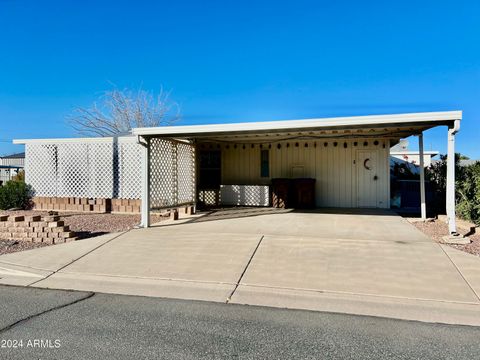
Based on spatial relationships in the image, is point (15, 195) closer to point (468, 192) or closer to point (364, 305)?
point (364, 305)

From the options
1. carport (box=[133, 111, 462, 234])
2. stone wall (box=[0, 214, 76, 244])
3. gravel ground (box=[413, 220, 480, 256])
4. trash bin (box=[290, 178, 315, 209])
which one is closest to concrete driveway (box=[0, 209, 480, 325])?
gravel ground (box=[413, 220, 480, 256])

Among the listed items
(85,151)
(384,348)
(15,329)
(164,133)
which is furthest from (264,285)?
(85,151)

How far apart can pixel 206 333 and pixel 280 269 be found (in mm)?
2074

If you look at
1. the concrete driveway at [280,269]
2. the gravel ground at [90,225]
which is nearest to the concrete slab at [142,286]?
the concrete driveway at [280,269]

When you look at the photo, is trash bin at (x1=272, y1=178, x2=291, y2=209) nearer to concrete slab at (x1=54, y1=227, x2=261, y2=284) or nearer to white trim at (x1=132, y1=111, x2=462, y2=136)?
white trim at (x1=132, y1=111, x2=462, y2=136)

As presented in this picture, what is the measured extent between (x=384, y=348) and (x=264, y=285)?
1810mm

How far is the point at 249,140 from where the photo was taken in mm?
12562

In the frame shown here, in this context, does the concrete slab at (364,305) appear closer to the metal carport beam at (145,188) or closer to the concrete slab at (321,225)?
the concrete slab at (321,225)

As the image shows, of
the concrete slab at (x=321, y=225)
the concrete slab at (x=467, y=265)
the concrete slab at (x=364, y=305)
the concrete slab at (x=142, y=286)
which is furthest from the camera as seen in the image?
the concrete slab at (x=321, y=225)

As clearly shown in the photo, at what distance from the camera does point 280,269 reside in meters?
5.11

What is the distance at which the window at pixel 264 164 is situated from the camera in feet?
42.4

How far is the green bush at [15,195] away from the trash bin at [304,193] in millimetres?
9371

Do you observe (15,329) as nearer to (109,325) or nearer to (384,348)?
(109,325)

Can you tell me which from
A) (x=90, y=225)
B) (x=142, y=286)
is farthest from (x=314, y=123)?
(x=90, y=225)
